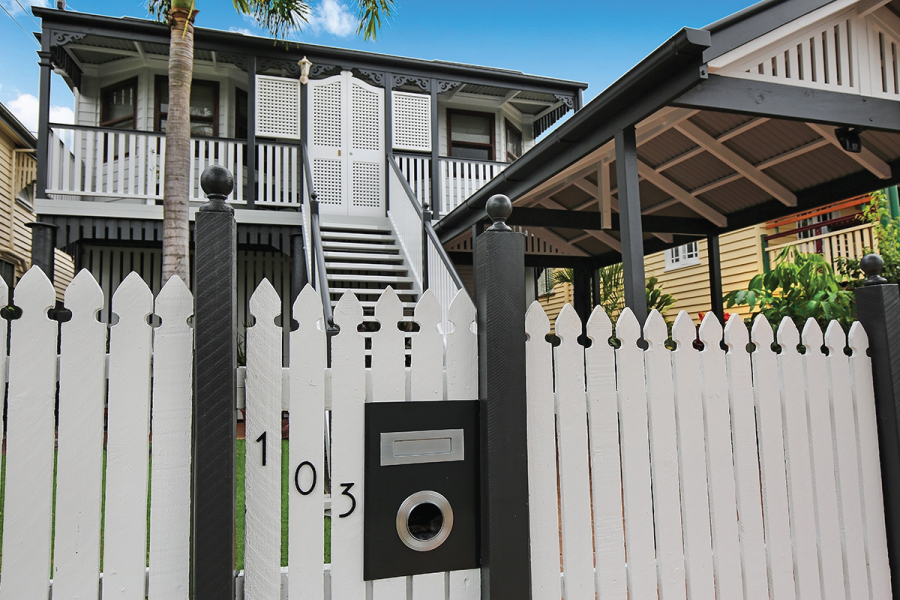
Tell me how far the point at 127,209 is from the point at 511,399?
8797mm

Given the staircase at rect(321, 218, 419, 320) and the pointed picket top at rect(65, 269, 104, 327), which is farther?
the staircase at rect(321, 218, 419, 320)

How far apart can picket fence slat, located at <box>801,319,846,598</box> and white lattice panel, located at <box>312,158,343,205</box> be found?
8.47 meters

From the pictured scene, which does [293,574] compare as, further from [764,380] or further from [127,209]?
[127,209]

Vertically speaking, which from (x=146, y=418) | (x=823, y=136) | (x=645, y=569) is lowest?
(x=645, y=569)

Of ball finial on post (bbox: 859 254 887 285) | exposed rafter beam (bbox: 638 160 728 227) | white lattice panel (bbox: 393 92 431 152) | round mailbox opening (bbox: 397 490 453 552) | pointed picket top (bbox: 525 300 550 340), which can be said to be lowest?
round mailbox opening (bbox: 397 490 453 552)

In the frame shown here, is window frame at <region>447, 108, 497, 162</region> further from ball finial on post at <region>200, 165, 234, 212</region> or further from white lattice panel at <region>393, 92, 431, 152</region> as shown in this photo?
ball finial on post at <region>200, 165, 234, 212</region>

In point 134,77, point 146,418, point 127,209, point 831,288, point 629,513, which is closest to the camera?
point 146,418

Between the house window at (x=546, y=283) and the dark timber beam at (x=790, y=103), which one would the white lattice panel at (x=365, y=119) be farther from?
the dark timber beam at (x=790, y=103)

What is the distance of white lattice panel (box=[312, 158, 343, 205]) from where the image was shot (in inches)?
402

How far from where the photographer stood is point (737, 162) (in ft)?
20.0

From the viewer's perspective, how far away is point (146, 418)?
1.81 meters

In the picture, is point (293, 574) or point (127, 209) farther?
point (127, 209)

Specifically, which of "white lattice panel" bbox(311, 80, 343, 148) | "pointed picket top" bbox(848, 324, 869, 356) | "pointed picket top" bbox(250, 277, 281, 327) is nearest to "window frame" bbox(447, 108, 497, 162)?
"white lattice panel" bbox(311, 80, 343, 148)

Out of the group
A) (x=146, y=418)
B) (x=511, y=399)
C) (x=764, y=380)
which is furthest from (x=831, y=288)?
(x=146, y=418)
